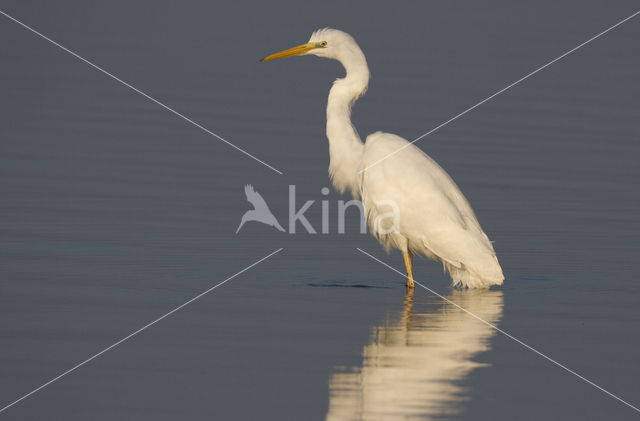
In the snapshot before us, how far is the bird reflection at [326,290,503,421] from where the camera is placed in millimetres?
6302

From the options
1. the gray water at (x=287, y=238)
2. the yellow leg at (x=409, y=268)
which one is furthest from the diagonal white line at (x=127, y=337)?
the yellow leg at (x=409, y=268)

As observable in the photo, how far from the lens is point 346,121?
11172mm

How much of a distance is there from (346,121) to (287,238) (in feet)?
4.54

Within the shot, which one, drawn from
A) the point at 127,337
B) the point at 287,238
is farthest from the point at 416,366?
the point at 287,238

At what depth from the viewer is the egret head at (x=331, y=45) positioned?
36.9 feet

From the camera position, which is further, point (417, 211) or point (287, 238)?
point (287, 238)

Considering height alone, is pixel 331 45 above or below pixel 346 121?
above

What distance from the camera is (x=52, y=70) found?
22.5m

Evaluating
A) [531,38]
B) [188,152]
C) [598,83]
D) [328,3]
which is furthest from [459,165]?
[328,3]

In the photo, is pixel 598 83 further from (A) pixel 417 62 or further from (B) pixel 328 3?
(B) pixel 328 3
